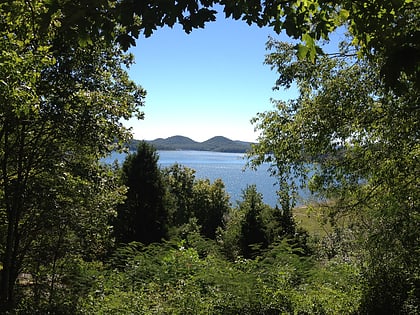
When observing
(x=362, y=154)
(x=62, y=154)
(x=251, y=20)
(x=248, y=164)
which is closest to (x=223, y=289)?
(x=248, y=164)

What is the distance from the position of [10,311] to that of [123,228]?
19664 mm

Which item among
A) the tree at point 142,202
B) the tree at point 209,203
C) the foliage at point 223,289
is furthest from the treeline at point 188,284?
the tree at point 209,203

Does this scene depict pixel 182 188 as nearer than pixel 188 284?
No

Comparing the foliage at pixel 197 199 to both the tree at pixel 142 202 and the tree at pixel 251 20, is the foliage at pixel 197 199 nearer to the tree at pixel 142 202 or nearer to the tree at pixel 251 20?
the tree at pixel 142 202

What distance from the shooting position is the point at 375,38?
8.58ft

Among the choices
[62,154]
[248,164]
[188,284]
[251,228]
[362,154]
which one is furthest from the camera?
[251,228]

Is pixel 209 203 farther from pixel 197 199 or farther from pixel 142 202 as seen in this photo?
pixel 142 202

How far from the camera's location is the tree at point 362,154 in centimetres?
653

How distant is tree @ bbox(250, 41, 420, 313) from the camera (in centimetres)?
653

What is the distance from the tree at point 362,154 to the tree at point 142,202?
1951 cm

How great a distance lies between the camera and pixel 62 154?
9555 mm

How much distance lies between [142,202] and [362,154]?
21691mm

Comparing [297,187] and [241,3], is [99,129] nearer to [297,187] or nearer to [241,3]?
[297,187]

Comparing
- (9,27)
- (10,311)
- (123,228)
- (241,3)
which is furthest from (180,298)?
(123,228)
